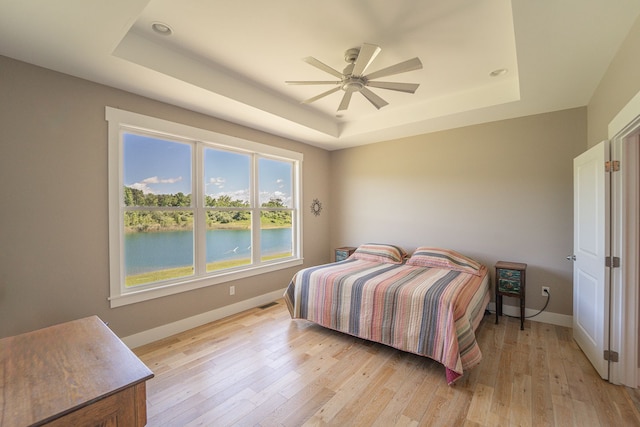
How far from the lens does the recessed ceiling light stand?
84.5 inches

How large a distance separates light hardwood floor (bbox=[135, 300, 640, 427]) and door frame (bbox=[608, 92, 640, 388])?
193 mm

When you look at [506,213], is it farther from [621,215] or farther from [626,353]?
[626,353]

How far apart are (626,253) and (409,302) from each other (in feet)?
5.49

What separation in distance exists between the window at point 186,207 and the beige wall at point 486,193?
1669 millimetres

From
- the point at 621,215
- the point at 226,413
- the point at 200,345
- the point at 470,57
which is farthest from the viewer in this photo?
the point at 200,345

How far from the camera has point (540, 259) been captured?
3.47 metres

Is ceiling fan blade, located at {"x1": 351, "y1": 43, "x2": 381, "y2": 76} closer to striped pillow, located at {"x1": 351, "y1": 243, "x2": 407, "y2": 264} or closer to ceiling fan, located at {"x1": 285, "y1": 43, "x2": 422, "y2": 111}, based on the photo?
ceiling fan, located at {"x1": 285, "y1": 43, "x2": 422, "y2": 111}

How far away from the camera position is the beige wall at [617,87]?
1.85 m

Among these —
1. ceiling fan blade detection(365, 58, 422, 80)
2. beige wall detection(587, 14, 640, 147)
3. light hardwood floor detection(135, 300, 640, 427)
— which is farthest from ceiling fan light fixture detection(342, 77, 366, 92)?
light hardwood floor detection(135, 300, 640, 427)

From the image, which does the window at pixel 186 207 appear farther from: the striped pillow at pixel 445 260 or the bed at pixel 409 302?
the striped pillow at pixel 445 260

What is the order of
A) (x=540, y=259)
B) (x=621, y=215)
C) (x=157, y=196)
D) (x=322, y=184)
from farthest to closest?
(x=322, y=184), (x=540, y=259), (x=157, y=196), (x=621, y=215)

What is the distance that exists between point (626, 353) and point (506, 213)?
191 centimetres

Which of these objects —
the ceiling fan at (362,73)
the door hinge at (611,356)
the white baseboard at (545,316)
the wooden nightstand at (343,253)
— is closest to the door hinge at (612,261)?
the door hinge at (611,356)

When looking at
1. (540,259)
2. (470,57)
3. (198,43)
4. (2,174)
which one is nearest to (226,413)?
(2,174)
